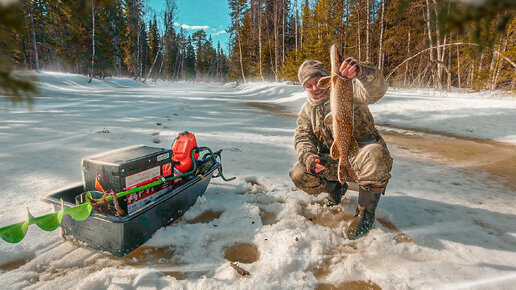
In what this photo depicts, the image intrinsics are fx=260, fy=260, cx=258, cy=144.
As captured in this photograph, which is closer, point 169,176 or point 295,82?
point 169,176

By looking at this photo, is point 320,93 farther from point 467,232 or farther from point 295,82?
point 295,82

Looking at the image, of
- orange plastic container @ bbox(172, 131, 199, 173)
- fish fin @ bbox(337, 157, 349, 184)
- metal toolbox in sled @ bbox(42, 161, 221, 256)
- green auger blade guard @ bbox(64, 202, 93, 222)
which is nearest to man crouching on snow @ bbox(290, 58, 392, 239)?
fish fin @ bbox(337, 157, 349, 184)

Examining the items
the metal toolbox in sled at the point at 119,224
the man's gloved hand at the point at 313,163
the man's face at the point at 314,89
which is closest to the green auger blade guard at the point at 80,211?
the metal toolbox in sled at the point at 119,224

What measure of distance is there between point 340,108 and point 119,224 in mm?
1688

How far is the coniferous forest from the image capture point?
92cm

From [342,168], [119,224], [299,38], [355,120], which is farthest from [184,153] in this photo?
[299,38]

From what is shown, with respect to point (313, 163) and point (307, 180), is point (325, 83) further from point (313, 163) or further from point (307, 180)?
point (307, 180)

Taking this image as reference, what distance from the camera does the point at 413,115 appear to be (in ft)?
27.7

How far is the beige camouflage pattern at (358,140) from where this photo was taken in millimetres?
2199

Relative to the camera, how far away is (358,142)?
2.50 m

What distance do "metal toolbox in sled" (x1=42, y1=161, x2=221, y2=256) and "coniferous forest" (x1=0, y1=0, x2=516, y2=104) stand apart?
113 centimetres

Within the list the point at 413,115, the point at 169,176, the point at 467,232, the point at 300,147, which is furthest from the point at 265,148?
the point at 413,115

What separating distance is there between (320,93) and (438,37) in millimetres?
1475

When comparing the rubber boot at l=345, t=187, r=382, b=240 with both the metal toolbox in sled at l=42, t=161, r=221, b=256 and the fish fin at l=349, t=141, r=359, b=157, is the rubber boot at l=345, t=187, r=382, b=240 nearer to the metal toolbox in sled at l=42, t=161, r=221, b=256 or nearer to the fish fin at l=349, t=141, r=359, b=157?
the fish fin at l=349, t=141, r=359, b=157
